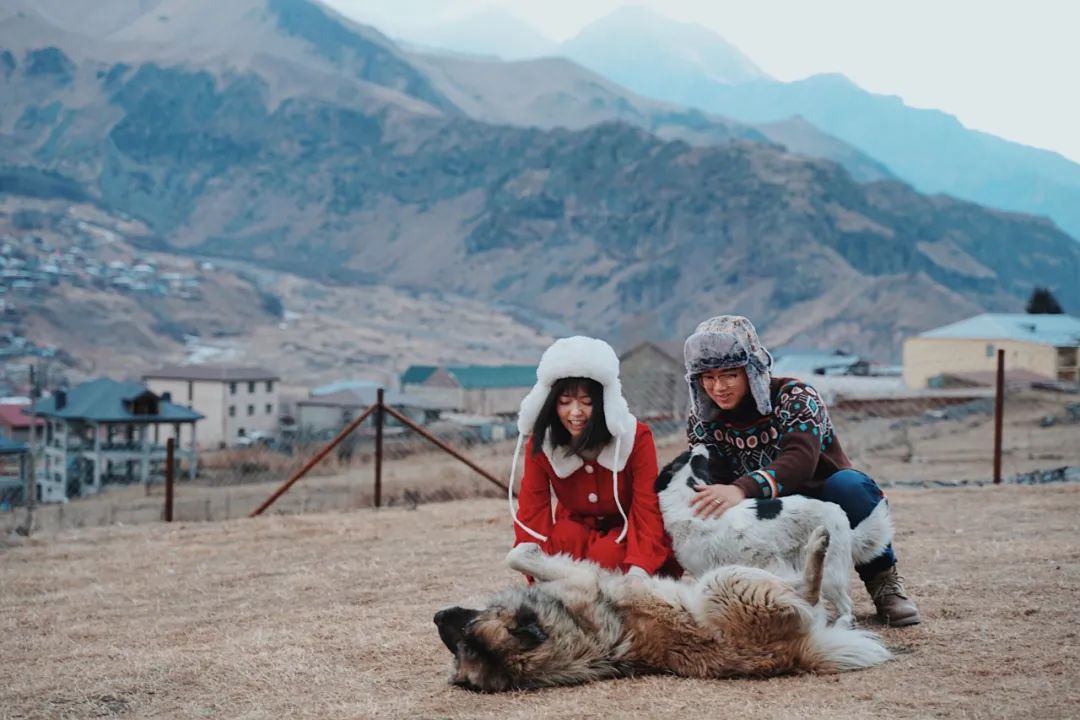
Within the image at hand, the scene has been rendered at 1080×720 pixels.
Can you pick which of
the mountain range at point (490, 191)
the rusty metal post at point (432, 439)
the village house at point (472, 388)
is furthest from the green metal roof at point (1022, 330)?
the rusty metal post at point (432, 439)

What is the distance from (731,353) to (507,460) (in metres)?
12.9

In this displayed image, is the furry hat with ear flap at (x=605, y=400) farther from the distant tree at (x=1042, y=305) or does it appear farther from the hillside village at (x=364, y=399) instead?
the distant tree at (x=1042, y=305)

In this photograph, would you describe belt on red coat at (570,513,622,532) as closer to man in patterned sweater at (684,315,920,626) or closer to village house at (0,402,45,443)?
man in patterned sweater at (684,315,920,626)

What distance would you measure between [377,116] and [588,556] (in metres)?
144

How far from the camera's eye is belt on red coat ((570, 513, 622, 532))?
479cm

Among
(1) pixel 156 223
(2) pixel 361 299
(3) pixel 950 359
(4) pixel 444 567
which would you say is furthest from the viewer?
(1) pixel 156 223

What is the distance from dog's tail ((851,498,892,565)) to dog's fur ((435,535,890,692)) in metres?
0.59

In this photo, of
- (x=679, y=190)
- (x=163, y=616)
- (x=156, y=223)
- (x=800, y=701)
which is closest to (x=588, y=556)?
(x=800, y=701)

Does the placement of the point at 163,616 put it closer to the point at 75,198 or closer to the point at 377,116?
the point at 75,198

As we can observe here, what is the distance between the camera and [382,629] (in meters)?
5.28

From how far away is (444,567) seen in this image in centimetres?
742

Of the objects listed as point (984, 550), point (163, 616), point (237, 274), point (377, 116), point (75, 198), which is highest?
point (377, 116)

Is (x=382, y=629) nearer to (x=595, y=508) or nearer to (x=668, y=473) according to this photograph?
(x=595, y=508)

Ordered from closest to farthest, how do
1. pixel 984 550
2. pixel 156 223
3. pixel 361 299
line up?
pixel 984 550
pixel 361 299
pixel 156 223
